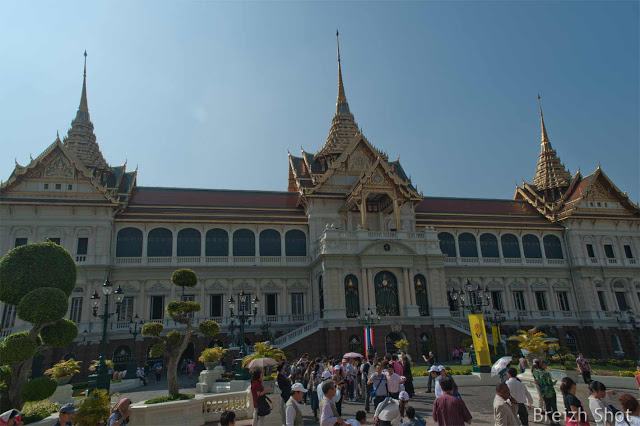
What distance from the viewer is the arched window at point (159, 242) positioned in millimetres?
37478

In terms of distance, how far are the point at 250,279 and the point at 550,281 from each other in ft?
89.4

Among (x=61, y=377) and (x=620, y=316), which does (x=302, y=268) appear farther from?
(x=620, y=316)

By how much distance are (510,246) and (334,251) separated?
19295 millimetres

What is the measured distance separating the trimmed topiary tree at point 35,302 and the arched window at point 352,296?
2026 centimetres

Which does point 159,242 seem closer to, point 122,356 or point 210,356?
point 122,356

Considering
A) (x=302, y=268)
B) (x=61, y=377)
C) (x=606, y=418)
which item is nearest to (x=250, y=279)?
(x=302, y=268)

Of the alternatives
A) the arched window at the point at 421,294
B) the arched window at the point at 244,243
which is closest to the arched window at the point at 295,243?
the arched window at the point at 244,243

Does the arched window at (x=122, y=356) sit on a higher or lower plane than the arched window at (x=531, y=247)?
lower

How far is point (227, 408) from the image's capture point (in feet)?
48.3

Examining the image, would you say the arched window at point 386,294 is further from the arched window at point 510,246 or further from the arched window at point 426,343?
the arched window at point 510,246

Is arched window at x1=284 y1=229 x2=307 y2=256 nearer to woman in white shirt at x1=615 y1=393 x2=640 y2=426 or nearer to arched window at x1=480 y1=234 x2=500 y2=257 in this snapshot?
arched window at x1=480 y1=234 x2=500 y2=257

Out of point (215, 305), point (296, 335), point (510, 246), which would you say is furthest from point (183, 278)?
point (510, 246)

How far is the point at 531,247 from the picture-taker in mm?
44750

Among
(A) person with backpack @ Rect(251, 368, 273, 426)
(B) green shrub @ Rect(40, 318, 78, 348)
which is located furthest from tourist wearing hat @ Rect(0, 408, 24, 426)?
(B) green shrub @ Rect(40, 318, 78, 348)
